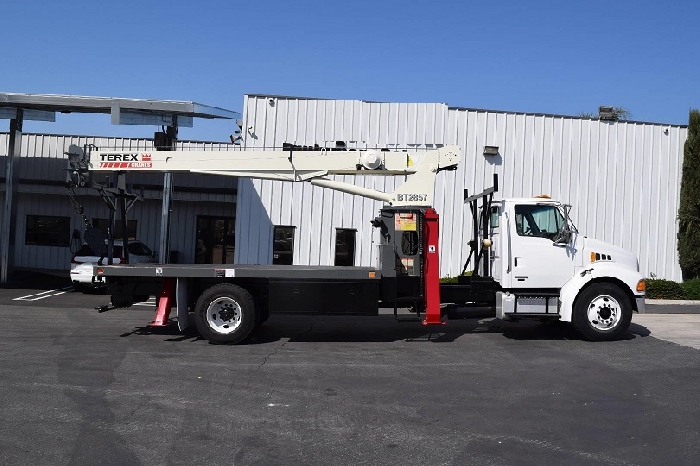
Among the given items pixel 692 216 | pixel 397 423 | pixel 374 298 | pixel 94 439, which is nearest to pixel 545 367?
pixel 374 298

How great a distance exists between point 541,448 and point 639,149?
58.3 ft

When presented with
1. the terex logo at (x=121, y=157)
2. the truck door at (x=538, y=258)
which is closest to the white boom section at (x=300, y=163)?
the terex logo at (x=121, y=157)

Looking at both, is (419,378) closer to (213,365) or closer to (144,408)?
(213,365)

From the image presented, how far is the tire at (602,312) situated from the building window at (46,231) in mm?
21054

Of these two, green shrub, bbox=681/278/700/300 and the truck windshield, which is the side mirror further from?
green shrub, bbox=681/278/700/300

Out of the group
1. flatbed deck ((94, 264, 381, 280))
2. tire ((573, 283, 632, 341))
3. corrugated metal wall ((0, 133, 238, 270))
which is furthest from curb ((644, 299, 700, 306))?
corrugated metal wall ((0, 133, 238, 270))

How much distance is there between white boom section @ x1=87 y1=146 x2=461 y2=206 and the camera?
12.5 m

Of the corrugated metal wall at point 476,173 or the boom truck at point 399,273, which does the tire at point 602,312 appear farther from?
the corrugated metal wall at point 476,173

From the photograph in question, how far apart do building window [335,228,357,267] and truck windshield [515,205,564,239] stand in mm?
8823

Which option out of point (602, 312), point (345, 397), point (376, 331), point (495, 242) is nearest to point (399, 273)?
point (376, 331)

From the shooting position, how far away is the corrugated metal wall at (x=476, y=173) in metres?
20.5

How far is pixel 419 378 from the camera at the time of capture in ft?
30.2

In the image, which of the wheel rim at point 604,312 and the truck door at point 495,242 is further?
the truck door at point 495,242

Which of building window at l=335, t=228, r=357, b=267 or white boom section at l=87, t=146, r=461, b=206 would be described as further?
building window at l=335, t=228, r=357, b=267
